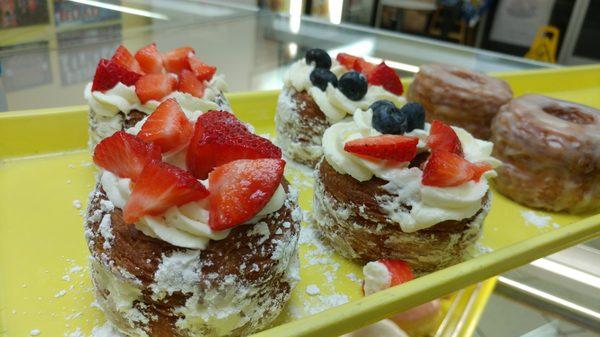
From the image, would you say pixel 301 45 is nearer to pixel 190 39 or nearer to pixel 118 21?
pixel 190 39

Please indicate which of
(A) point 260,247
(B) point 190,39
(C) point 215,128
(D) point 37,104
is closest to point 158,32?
(B) point 190,39

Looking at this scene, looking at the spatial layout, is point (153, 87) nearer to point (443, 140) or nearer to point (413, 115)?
point (413, 115)

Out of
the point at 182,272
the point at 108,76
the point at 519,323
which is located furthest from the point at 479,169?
the point at 108,76

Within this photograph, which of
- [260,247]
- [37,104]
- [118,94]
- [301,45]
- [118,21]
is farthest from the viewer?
[301,45]

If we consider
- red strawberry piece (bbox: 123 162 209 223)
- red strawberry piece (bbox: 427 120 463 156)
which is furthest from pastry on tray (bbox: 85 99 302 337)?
red strawberry piece (bbox: 427 120 463 156)

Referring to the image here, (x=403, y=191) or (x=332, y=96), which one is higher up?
(x=332, y=96)

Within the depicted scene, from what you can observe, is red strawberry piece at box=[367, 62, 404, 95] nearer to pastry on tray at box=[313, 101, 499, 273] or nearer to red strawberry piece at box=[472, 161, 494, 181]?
pastry on tray at box=[313, 101, 499, 273]
